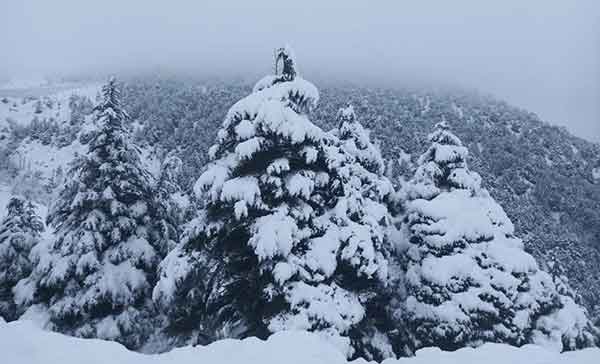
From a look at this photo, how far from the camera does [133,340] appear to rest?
43.7 ft

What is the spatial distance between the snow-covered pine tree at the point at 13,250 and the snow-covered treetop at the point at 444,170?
47.8 ft

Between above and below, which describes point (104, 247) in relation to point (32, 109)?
above

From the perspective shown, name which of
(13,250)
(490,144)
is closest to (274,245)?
(13,250)

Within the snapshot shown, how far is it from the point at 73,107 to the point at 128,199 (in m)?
143

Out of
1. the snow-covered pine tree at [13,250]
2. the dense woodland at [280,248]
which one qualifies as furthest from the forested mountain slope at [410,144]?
→ the snow-covered pine tree at [13,250]

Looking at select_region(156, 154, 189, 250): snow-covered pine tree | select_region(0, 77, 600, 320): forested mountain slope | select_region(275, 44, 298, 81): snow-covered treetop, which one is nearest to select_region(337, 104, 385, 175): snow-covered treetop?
select_region(275, 44, 298, 81): snow-covered treetop

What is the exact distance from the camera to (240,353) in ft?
22.2

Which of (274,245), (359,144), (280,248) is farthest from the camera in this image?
(359,144)

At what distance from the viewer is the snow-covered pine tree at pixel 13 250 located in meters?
15.5

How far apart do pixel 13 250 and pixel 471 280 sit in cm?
1597

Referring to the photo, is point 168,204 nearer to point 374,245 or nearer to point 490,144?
point 374,245

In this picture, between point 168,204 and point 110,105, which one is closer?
point 110,105

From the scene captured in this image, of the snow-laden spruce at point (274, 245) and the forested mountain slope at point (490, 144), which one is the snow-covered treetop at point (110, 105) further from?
the forested mountain slope at point (490, 144)

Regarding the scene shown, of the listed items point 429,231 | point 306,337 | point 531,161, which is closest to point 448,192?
point 429,231
